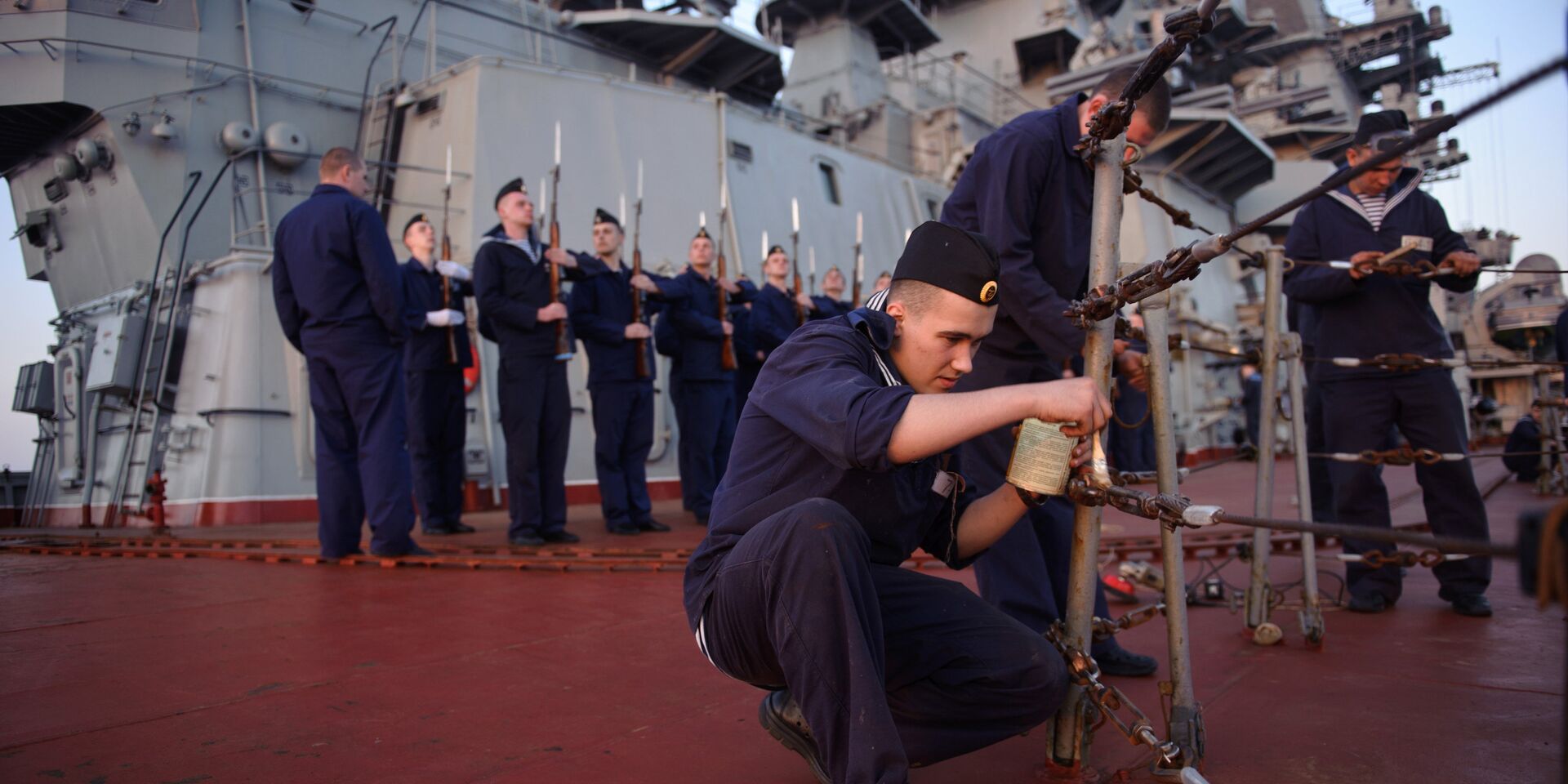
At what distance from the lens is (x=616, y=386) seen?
19.7 ft

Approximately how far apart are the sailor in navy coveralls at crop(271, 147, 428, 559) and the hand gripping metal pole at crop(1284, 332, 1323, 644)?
3.68 metres

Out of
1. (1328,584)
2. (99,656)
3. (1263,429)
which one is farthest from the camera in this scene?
(1328,584)

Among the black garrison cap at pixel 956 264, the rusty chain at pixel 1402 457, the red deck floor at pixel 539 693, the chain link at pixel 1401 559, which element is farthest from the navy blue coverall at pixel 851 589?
the rusty chain at pixel 1402 457

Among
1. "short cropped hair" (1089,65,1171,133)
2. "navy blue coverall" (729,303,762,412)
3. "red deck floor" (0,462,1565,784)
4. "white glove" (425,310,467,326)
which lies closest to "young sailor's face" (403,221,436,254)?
"white glove" (425,310,467,326)

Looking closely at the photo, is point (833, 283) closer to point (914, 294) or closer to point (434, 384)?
point (434, 384)

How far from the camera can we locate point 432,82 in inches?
380

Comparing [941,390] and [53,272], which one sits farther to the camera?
[53,272]

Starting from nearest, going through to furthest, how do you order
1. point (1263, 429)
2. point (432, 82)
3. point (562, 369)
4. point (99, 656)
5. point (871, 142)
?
1. point (99, 656)
2. point (1263, 429)
3. point (562, 369)
4. point (432, 82)
5. point (871, 142)

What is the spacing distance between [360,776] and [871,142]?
14.9 metres

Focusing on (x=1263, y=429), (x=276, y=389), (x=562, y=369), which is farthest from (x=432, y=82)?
(x=1263, y=429)

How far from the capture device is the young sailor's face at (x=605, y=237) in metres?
6.21

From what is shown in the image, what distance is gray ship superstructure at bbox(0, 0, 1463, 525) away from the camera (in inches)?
301

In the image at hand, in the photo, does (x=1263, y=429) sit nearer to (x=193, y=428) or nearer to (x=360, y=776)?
(x=360, y=776)

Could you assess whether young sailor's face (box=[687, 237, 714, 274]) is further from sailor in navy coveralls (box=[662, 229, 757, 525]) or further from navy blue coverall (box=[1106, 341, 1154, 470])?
navy blue coverall (box=[1106, 341, 1154, 470])
